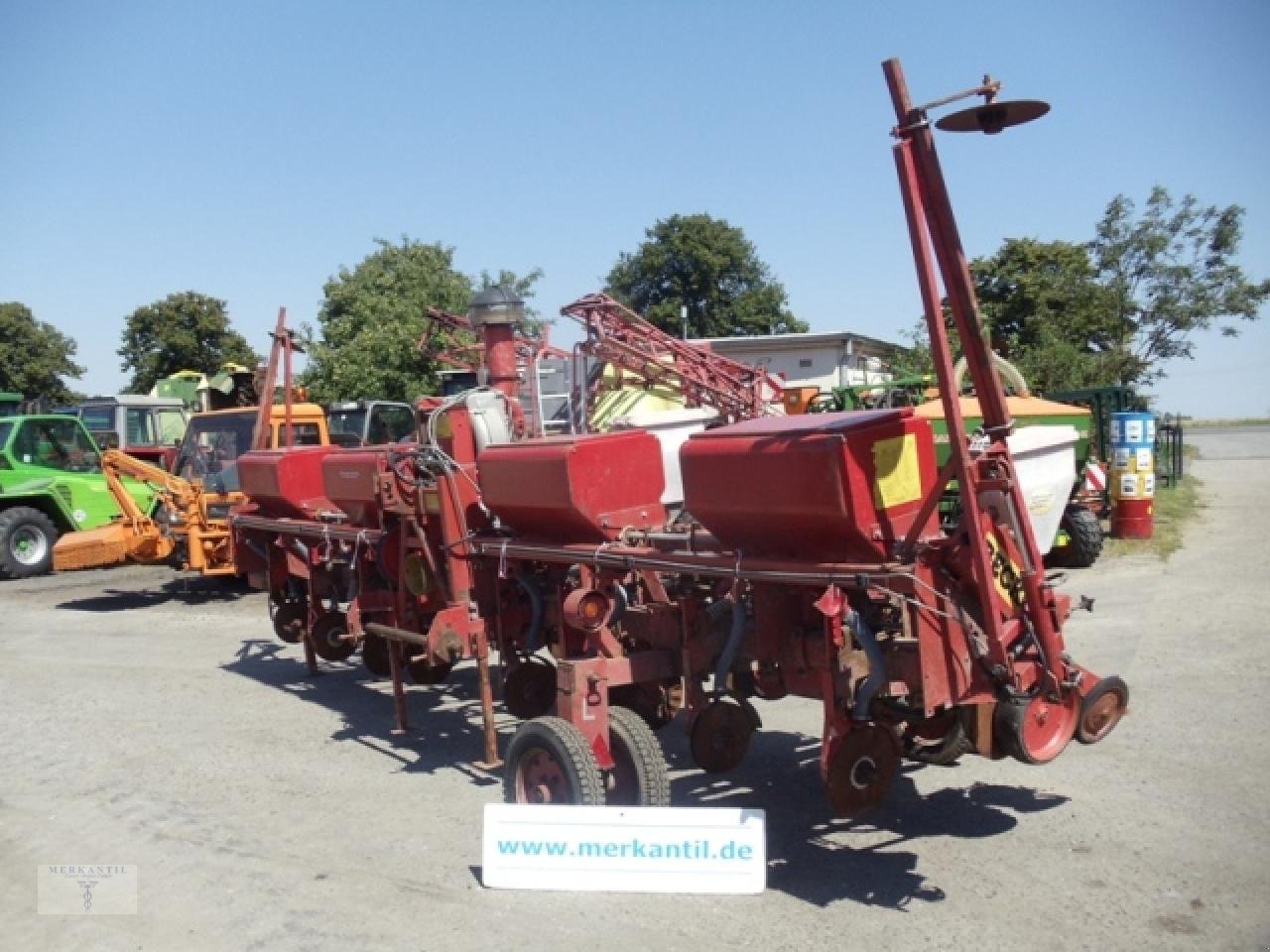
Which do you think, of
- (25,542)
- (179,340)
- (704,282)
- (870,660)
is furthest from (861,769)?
(704,282)

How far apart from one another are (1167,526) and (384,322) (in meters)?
17.6

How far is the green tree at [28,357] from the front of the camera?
144 feet

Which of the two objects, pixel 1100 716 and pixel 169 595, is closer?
pixel 1100 716

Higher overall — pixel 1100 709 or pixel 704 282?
pixel 704 282

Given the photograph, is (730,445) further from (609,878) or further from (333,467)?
(333,467)

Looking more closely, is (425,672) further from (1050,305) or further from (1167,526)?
(1050,305)

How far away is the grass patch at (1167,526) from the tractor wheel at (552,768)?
1021cm

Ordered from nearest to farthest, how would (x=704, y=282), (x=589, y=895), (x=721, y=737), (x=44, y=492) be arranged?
(x=589, y=895)
(x=721, y=737)
(x=44, y=492)
(x=704, y=282)

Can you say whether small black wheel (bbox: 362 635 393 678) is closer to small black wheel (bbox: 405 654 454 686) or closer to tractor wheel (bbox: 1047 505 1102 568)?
small black wheel (bbox: 405 654 454 686)

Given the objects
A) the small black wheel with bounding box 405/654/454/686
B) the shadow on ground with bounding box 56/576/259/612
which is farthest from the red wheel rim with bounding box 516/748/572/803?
the shadow on ground with bounding box 56/576/259/612

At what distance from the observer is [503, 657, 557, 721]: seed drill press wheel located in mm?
7316

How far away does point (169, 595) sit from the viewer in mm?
14805

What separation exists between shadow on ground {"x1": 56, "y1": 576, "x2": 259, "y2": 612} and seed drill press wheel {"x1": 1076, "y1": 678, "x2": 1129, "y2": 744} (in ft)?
38.3

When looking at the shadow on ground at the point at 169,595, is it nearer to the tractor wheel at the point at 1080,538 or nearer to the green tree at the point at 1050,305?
the tractor wheel at the point at 1080,538
